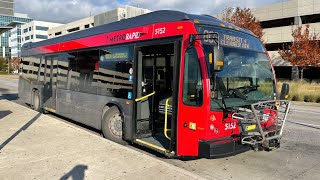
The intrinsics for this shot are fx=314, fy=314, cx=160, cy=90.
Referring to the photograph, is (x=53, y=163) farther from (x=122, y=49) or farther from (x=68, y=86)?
(x=68, y=86)

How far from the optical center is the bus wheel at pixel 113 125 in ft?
25.8

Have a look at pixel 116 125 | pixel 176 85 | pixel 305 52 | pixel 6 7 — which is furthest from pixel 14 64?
pixel 176 85

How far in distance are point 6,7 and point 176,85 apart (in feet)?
25.3

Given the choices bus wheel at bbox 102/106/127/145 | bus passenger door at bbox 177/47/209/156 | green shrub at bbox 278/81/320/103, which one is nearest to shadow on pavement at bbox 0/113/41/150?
bus wheel at bbox 102/106/127/145

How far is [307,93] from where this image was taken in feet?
73.7

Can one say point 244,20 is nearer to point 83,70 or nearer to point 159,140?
point 83,70

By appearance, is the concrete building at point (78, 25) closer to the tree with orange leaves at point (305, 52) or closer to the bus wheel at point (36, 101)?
the tree with orange leaves at point (305, 52)

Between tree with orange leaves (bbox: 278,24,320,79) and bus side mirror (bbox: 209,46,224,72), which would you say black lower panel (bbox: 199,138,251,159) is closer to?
bus side mirror (bbox: 209,46,224,72)

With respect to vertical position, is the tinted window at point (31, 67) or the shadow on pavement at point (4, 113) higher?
the tinted window at point (31, 67)

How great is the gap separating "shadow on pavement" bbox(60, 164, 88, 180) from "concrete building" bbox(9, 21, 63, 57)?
4527 inches

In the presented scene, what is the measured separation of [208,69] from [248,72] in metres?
1.33

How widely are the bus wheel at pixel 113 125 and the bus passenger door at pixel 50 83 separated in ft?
12.9

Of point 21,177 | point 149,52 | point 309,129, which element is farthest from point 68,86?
point 309,129

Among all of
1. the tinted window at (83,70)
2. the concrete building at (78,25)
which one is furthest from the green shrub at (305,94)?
the concrete building at (78,25)
